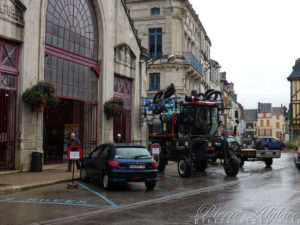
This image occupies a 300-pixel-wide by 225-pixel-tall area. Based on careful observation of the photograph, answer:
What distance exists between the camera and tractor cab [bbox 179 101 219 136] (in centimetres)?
1655

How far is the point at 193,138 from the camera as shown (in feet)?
53.0

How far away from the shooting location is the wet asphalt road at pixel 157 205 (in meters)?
7.18

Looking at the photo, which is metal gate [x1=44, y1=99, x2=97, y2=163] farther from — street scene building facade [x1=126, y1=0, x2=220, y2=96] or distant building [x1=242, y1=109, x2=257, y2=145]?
distant building [x1=242, y1=109, x2=257, y2=145]

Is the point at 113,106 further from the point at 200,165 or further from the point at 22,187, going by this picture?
the point at 22,187

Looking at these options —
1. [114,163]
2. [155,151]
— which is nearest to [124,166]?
[114,163]

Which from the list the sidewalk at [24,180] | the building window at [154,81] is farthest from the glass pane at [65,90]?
the building window at [154,81]

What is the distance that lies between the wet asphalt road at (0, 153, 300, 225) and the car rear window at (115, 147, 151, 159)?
3.27 feet

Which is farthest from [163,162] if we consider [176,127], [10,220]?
[10,220]

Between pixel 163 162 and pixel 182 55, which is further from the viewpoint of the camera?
pixel 182 55

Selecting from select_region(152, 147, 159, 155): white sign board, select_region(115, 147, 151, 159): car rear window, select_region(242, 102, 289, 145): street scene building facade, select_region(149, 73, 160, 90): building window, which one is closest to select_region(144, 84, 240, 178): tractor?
select_region(152, 147, 159, 155): white sign board

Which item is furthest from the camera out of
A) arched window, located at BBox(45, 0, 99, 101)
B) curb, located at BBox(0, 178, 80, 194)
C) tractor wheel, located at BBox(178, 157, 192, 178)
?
arched window, located at BBox(45, 0, 99, 101)

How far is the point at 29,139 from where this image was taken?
49.9 feet

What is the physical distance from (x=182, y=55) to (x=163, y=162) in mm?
19860

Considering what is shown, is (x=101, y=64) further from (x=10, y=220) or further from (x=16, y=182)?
(x=10, y=220)
